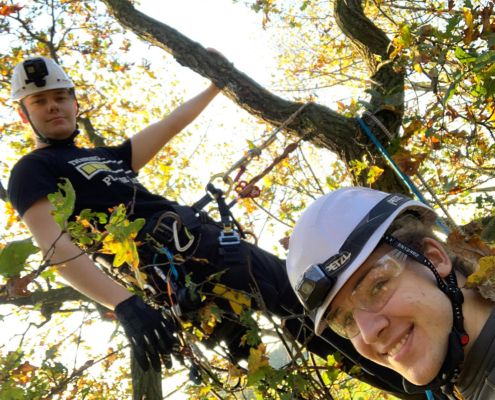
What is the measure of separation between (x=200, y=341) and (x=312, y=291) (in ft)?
3.41

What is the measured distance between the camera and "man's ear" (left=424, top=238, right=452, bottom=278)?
1.60m

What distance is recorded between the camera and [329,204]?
1805 millimetres

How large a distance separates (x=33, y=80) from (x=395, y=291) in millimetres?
2647

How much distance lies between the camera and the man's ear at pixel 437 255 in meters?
1.60

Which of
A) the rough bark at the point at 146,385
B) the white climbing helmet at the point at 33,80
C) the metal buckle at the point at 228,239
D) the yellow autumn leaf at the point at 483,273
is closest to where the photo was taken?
the yellow autumn leaf at the point at 483,273

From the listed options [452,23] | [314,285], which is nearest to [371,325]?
[314,285]

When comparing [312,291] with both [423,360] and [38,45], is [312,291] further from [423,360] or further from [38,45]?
[38,45]

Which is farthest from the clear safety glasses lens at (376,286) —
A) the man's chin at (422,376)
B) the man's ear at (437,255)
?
the man's chin at (422,376)

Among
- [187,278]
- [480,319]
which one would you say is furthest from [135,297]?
[480,319]

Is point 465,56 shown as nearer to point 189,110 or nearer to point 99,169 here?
point 189,110

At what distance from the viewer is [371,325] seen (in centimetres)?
153

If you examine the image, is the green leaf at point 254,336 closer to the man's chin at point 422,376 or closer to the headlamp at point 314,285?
the headlamp at point 314,285

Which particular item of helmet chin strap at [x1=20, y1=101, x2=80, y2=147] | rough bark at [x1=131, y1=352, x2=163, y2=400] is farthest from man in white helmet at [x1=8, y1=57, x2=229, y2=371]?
rough bark at [x1=131, y1=352, x2=163, y2=400]

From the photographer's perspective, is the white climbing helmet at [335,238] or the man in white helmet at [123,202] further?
the man in white helmet at [123,202]
